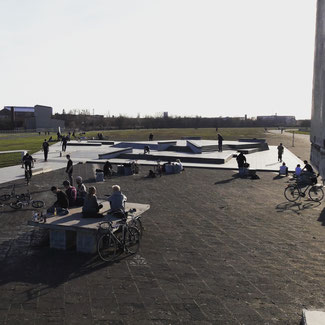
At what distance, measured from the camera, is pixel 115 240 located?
24.3ft

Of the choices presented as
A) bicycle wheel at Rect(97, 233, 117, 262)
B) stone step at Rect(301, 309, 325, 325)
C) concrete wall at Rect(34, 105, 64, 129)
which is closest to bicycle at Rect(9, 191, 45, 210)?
bicycle wheel at Rect(97, 233, 117, 262)

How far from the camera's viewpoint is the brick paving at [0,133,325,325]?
206 inches

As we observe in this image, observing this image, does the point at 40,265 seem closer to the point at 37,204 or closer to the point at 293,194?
the point at 37,204

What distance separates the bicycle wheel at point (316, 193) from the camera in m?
12.9

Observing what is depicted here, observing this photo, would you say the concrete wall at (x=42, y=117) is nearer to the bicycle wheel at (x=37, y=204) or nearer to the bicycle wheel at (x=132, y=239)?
the bicycle wheel at (x=37, y=204)

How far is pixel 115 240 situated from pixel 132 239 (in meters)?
0.75

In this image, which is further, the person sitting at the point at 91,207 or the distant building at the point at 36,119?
the distant building at the point at 36,119

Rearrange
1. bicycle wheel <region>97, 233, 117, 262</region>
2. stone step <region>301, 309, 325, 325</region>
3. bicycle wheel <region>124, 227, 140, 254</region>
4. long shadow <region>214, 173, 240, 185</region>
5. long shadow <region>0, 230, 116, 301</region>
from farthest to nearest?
1. long shadow <region>214, 173, 240, 185</region>
2. bicycle wheel <region>124, 227, 140, 254</region>
3. bicycle wheel <region>97, 233, 117, 262</region>
4. long shadow <region>0, 230, 116, 301</region>
5. stone step <region>301, 309, 325, 325</region>

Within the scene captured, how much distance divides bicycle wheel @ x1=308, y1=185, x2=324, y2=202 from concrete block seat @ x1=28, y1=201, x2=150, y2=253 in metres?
8.49

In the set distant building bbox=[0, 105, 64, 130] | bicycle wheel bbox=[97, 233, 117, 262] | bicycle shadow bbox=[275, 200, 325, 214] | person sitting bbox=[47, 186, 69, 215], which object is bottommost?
bicycle shadow bbox=[275, 200, 325, 214]

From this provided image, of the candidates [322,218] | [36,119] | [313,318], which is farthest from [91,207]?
[36,119]

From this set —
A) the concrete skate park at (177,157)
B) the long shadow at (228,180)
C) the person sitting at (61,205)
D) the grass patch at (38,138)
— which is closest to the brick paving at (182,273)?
the person sitting at (61,205)

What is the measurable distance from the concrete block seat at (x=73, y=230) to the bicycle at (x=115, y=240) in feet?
0.59

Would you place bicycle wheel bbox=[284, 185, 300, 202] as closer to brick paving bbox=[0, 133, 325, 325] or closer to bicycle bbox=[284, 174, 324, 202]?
bicycle bbox=[284, 174, 324, 202]
